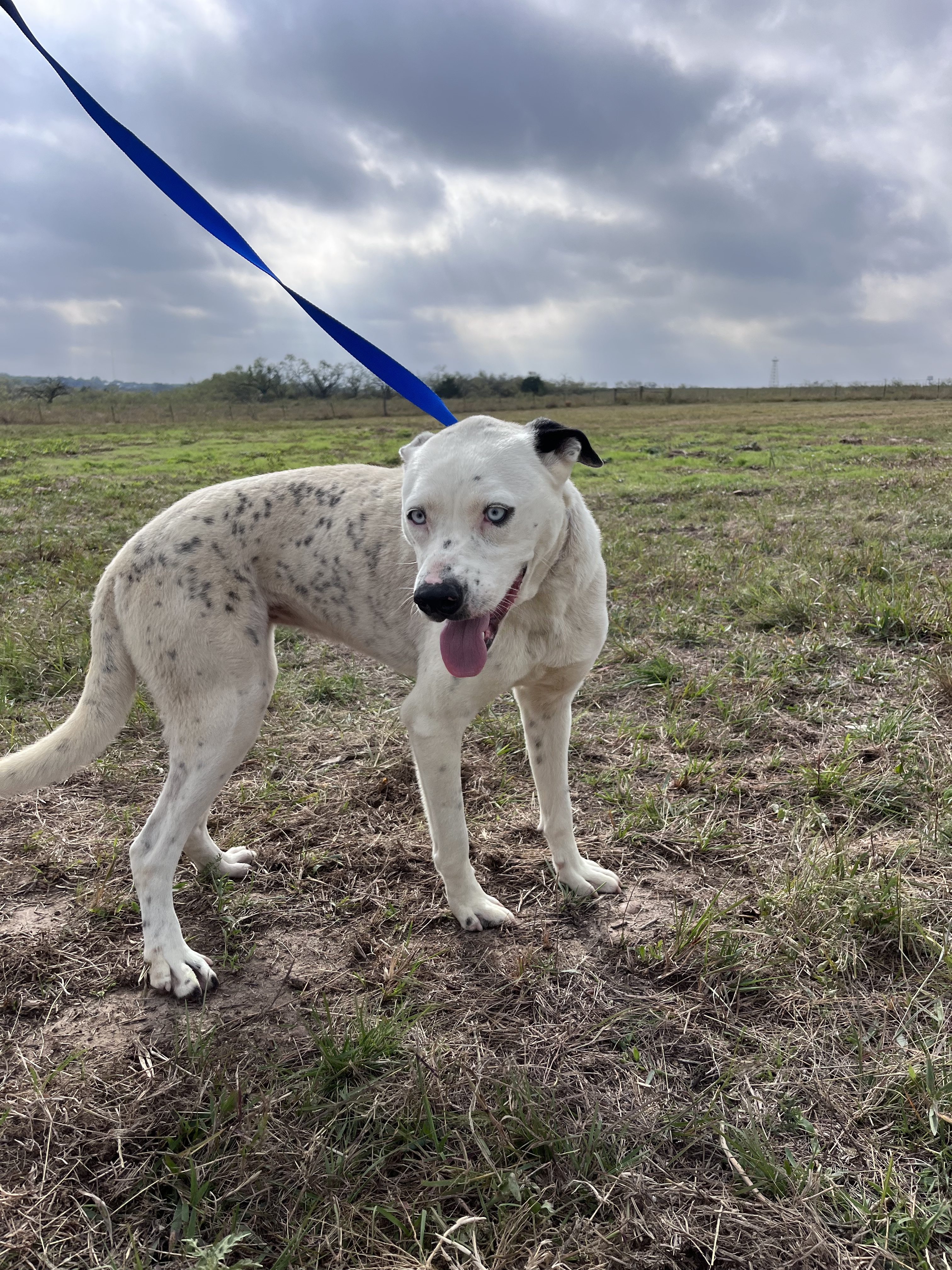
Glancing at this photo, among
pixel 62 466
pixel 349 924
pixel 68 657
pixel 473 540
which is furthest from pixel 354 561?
pixel 62 466

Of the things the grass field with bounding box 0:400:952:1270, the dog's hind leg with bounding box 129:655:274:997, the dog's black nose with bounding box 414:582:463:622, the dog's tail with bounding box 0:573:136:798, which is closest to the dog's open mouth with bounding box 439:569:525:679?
the dog's black nose with bounding box 414:582:463:622

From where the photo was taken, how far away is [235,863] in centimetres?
317

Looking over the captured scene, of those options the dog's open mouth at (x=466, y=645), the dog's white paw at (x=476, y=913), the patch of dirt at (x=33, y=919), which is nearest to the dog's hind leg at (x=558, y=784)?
the dog's white paw at (x=476, y=913)

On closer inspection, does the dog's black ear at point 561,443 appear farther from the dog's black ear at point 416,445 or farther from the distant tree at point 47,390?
the distant tree at point 47,390

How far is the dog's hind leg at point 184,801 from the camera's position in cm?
257

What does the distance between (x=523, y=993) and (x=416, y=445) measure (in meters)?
1.99

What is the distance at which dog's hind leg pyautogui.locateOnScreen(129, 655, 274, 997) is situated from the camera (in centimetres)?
257

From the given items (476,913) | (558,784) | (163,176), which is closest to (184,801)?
(476,913)

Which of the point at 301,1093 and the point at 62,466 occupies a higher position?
the point at 62,466

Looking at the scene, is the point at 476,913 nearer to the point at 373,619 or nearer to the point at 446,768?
the point at 446,768

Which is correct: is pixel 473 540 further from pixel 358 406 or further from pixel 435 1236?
pixel 358 406

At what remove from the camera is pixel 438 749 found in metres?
2.60

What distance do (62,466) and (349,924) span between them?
2036 centimetres

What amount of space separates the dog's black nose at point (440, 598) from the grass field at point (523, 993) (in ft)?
4.01
